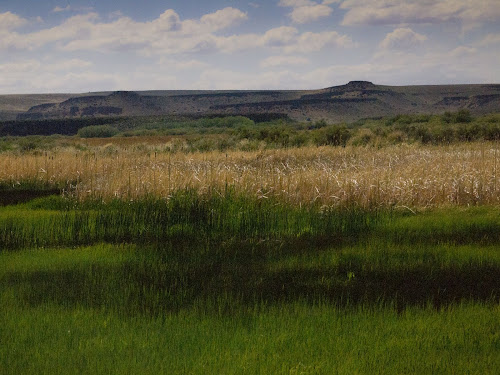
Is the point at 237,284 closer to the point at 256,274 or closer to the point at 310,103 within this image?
the point at 256,274

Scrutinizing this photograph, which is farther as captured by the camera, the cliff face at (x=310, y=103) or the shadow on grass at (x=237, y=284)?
the cliff face at (x=310, y=103)

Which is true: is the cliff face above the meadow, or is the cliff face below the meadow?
above

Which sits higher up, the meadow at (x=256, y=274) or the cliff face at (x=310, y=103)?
the cliff face at (x=310, y=103)

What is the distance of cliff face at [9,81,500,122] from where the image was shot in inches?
4464

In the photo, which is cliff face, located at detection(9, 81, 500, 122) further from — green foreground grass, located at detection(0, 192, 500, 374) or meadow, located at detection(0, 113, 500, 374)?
green foreground grass, located at detection(0, 192, 500, 374)

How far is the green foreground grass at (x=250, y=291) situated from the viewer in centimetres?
540

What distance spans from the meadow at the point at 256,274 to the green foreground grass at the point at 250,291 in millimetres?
29

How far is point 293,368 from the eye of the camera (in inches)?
201

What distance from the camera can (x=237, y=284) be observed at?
798 centimetres

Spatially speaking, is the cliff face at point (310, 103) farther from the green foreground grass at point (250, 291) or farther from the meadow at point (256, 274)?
the green foreground grass at point (250, 291)

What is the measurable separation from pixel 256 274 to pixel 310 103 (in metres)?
110

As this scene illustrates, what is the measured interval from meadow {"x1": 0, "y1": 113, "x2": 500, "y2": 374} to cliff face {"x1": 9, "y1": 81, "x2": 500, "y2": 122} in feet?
307

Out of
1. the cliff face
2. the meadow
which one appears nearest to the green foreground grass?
the meadow

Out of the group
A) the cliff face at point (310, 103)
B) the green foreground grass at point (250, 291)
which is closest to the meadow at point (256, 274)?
the green foreground grass at point (250, 291)
